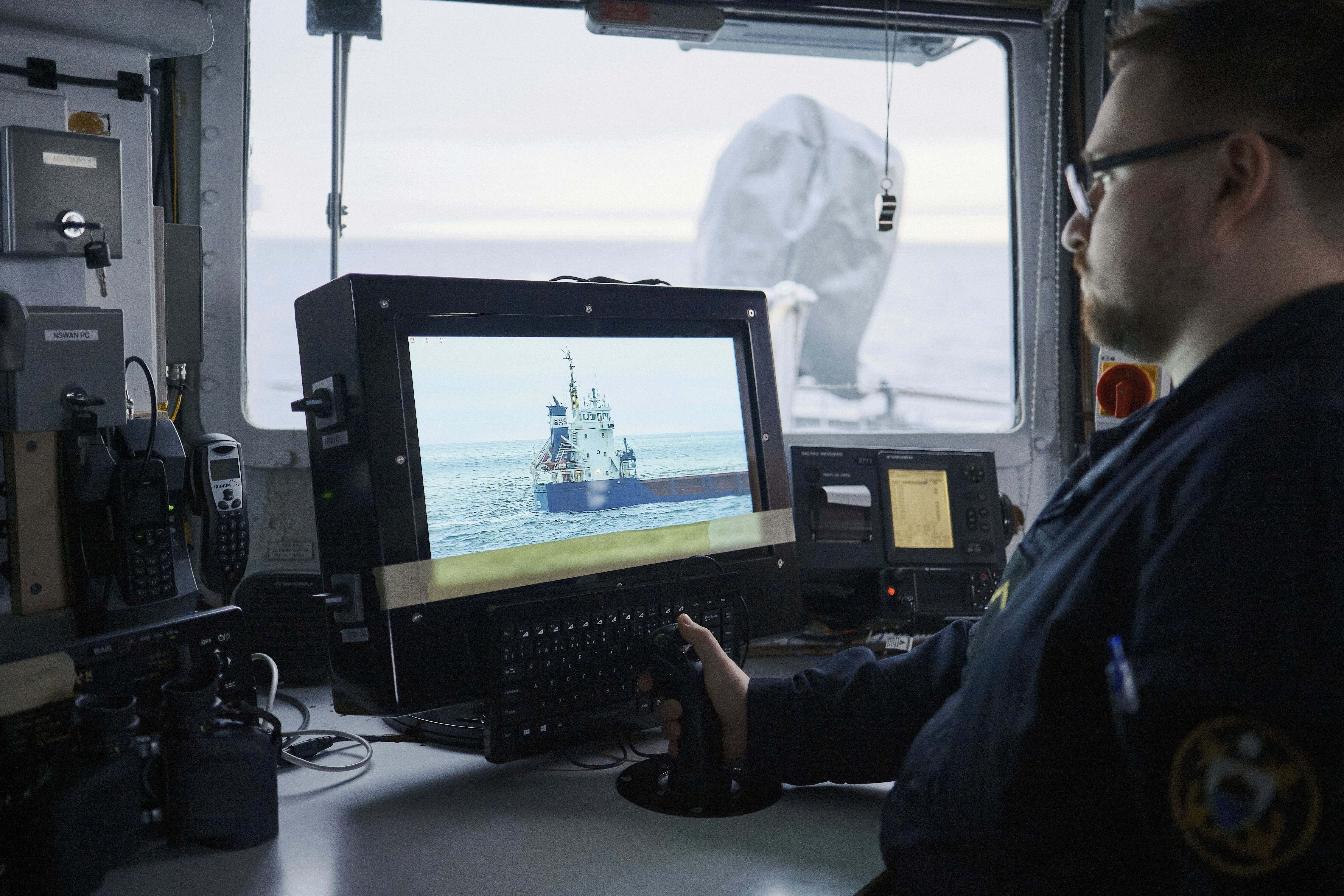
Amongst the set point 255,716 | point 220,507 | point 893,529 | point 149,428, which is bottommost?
point 255,716

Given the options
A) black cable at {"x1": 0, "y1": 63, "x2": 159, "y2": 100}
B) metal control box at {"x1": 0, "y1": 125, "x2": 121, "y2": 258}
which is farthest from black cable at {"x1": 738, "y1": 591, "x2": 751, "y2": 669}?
black cable at {"x1": 0, "y1": 63, "x2": 159, "y2": 100}

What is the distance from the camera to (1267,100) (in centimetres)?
80

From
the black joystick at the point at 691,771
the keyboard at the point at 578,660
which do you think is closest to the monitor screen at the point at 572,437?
the keyboard at the point at 578,660

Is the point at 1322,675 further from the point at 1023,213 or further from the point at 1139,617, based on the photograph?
the point at 1023,213

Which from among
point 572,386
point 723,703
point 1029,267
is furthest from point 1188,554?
point 1029,267

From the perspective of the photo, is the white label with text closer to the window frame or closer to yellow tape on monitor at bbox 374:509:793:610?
yellow tape on monitor at bbox 374:509:793:610

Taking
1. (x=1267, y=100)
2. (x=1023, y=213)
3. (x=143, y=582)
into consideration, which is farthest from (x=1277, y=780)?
(x=1023, y=213)

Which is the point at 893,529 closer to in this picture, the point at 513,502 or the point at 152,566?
the point at 513,502

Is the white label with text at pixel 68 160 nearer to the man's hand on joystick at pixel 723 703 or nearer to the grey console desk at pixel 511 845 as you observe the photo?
the grey console desk at pixel 511 845

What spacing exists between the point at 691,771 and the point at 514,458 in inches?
18.0

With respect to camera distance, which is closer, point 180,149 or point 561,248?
point 180,149

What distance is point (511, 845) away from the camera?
0.96m

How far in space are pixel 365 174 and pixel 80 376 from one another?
0.86 m

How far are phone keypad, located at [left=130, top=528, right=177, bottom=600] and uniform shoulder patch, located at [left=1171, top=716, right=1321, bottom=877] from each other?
1.14 m
